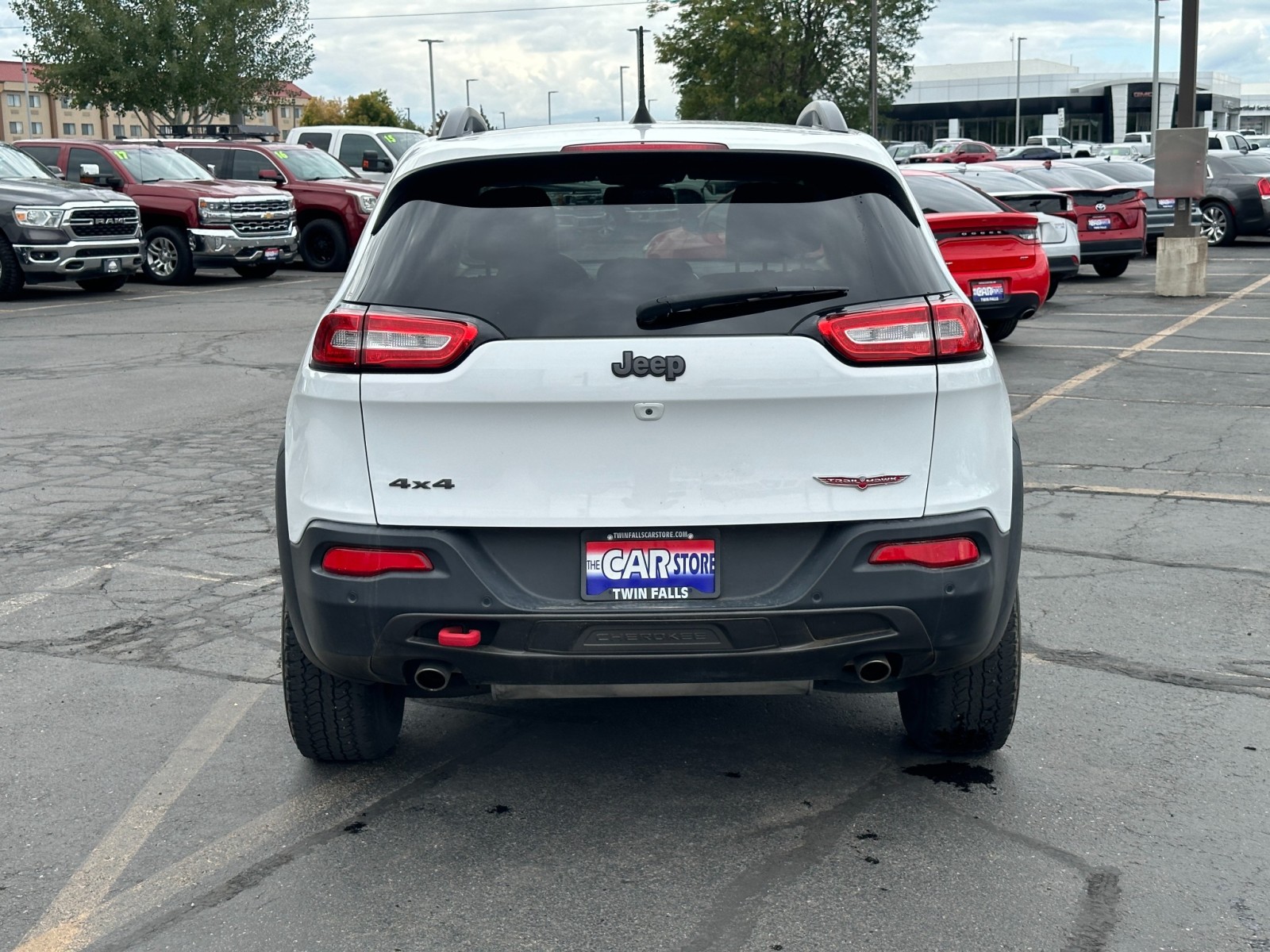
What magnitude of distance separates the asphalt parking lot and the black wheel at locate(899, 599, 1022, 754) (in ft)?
0.31

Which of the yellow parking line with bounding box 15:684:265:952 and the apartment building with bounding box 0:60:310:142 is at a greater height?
the apartment building with bounding box 0:60:310:142

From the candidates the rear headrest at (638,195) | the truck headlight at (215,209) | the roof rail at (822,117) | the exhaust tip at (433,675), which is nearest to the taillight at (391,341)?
the rear headrest at (638,195)

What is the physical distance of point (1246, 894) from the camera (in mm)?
3434

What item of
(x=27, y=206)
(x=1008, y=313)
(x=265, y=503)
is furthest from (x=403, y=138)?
(x=265, y=503)

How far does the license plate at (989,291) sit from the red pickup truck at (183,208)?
12.1 m

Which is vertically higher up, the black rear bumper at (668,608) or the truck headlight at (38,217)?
the truck headlight at (38,217)

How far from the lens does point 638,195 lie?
3.73 metres

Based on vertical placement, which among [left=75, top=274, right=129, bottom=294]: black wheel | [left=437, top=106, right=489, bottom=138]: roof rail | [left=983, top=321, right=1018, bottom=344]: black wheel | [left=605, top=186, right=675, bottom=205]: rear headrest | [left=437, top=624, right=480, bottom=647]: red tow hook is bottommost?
[left=983, top=321, right=1018, bottom=344]: black wheel

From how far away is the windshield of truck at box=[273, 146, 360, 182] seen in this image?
24.0 meters

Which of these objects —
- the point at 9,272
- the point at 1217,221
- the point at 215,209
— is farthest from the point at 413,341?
the point at 1217,221

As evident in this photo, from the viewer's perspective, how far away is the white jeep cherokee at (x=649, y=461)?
3.50 m

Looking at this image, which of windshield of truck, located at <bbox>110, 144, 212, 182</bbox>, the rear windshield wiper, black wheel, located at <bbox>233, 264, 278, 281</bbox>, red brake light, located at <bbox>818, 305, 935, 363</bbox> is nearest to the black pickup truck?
windshield of truck, located at <bbox>110, 144, 212, 182</bbox>

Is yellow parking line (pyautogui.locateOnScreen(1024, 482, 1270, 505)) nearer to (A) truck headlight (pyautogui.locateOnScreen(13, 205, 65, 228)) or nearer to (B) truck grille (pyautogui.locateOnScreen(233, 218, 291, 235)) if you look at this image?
(A) truck headlight (pyautogui.locateOnScreen(13, 205, 65, 228))

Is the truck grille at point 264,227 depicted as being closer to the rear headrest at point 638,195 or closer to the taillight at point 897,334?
the rear headrest at point 638,195
